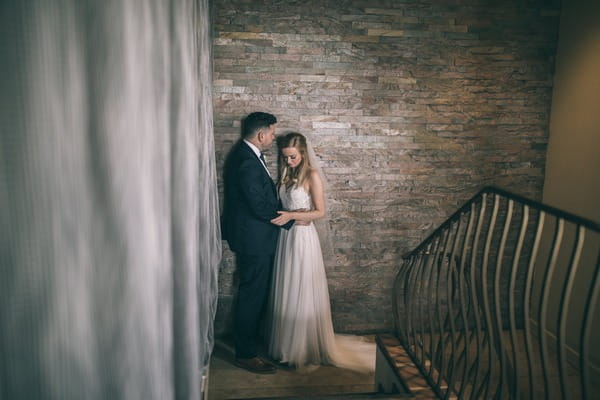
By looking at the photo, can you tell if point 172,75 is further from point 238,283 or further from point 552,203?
point 552,203

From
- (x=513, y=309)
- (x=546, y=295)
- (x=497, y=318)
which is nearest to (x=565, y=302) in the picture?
(x=546, y=295)

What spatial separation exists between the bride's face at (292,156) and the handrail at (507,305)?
1.26 meters

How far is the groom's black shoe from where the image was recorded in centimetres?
340

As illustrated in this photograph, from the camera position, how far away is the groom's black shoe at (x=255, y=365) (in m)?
3.40

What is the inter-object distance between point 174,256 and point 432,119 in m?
3.44

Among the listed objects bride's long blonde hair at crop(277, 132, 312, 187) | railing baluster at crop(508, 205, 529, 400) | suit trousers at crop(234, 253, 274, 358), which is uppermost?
bride's long blonde hair at crop(277, 132, 312, 187)

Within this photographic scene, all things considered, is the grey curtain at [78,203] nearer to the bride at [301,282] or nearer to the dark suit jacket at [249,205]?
the dark suit jacket at [249,205]

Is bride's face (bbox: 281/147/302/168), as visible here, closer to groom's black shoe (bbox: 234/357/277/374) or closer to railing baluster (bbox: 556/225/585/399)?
groom's black shoe (bbox: 234/357/277/374)

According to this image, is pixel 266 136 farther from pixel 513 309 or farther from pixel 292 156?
pixel 513 309

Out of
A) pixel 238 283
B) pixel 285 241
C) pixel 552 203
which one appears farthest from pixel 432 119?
pixel 238 283

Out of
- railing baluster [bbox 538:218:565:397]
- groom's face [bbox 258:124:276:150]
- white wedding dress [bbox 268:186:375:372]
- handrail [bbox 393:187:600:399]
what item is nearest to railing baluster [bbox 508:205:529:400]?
handrail [bbox 393:187:600:399]

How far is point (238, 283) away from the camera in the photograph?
390 cm

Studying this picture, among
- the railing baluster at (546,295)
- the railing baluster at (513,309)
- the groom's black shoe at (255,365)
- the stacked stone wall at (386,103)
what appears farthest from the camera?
the stacked stone wall at (386,103)

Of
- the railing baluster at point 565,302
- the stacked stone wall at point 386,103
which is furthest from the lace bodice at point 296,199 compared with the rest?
the railing baluster at point 565,302
